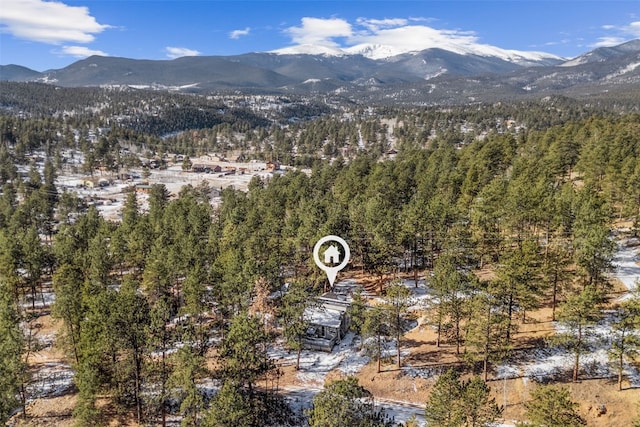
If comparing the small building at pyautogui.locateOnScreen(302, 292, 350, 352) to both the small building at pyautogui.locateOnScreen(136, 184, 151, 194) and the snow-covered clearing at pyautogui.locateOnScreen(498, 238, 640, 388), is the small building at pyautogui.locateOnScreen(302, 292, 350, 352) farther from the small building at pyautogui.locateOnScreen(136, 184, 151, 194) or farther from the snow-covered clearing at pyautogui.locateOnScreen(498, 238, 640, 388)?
the small building at pyautogui.locateOnScreen(136, 184, 151, 194)

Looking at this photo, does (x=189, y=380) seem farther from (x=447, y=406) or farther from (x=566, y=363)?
(x=566, y=363)

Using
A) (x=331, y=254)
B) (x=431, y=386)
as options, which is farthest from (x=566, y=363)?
(x=331, y=254)

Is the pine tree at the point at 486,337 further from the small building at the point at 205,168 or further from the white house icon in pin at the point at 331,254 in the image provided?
the small building at the point at 205,168

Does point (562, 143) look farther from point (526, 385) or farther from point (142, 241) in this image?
point (142, 241)

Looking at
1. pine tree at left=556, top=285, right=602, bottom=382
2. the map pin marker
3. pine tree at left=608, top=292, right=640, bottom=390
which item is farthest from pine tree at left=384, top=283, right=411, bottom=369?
pine tree at left=608, top=292, right=640, bottom=390

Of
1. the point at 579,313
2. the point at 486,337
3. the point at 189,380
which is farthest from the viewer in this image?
the point at 486,337
